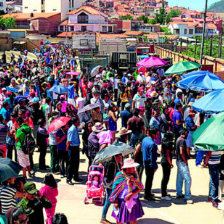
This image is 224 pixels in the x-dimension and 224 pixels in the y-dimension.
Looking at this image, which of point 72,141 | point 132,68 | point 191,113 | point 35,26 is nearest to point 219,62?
point 132,68

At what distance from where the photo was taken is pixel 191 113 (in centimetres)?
1081

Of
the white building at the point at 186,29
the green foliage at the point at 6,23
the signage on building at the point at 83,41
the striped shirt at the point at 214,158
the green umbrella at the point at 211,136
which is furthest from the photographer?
the white building at the point at 186,29

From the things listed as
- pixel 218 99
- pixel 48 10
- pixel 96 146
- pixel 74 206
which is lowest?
pixel 74 206

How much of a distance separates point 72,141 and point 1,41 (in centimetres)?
5377

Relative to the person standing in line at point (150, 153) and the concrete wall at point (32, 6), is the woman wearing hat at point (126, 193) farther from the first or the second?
the concrete wall at point (32, 6)

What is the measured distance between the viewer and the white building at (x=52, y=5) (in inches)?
4466

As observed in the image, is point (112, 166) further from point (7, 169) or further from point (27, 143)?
point (27, 143)

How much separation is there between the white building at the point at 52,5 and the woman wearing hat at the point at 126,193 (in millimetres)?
106374

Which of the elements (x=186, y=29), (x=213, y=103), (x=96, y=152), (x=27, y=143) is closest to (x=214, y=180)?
(x=213, y=103)

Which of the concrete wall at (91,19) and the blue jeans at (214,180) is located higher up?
the concrete wall at (91,19)

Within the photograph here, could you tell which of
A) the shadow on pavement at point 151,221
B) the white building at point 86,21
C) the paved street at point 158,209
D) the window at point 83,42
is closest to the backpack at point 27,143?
the paved street at point 158,209

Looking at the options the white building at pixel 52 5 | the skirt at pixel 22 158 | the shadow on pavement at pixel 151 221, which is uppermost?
the white building at pixel 52 5

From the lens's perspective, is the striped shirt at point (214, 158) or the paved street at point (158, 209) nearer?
the paved street at point (158, 209)

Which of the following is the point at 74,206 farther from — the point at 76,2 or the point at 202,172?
the point at 76,2
